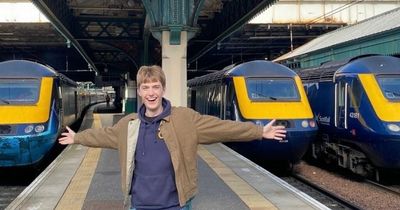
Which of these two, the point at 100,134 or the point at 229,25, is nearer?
the point at 100,134

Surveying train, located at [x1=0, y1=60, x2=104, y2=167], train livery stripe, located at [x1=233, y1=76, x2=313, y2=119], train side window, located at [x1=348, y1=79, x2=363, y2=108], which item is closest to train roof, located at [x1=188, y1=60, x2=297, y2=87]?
train livery stripe, located at [x1=233, y1=76, x2=313, y2=119]

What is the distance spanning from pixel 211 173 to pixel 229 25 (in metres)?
14.2

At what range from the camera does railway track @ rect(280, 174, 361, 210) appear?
998 centimetres

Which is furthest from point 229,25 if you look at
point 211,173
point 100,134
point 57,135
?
point 100,134

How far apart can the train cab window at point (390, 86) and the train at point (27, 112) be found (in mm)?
7821

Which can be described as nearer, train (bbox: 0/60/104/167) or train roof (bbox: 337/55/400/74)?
train (bbox: 0/60/104/167)

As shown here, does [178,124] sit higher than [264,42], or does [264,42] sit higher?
[264,42]

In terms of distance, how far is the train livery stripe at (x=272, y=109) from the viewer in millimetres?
13109

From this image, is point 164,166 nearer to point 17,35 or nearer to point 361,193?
point 361,193

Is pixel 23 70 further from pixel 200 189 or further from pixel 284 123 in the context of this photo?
pixel 200 189

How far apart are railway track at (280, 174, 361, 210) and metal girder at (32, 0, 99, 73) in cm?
984

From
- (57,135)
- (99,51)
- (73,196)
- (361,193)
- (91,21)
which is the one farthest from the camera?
(99,51)

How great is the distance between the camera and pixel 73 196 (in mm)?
8219

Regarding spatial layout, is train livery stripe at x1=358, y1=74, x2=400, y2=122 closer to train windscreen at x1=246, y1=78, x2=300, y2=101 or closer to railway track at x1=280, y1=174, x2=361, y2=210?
train windscreen at x1=246, y1=78, x2=300, y2=101
